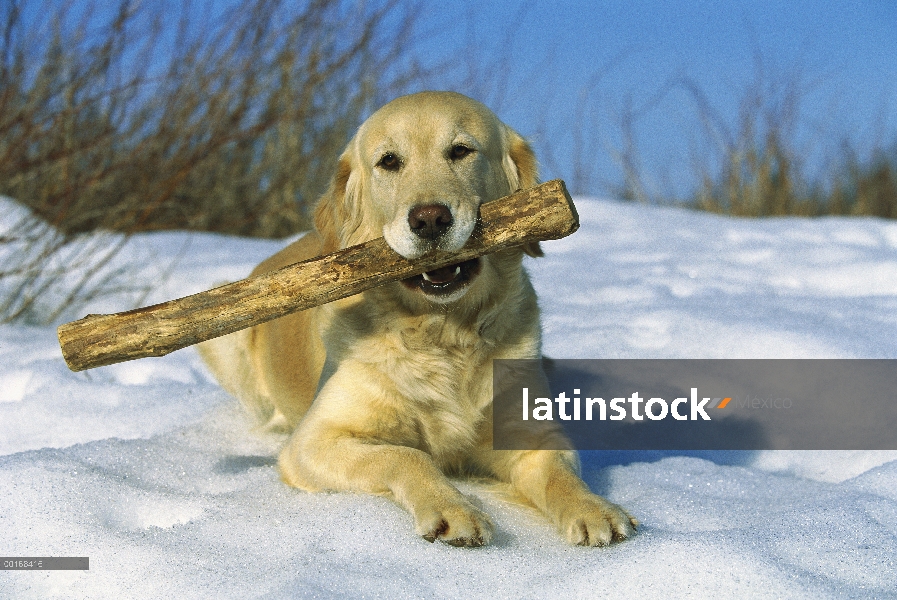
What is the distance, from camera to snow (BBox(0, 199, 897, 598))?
2039mm

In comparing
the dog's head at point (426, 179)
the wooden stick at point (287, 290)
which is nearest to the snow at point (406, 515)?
the wooden stick at point (287, 290)

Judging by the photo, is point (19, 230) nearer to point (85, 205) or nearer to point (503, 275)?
point (85, 205)

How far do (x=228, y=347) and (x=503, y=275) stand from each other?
188cm

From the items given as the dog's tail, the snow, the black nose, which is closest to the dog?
the black nose

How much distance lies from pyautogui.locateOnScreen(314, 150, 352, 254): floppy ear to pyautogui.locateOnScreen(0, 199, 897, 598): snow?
2.89ft

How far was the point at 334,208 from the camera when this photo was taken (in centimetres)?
338

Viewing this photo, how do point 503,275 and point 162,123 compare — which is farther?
point 162,123

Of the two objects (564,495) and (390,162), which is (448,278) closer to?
(390,162)

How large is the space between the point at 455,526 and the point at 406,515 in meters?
0.22

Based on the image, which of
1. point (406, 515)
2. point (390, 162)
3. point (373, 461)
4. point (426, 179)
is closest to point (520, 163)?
point (390, 162)

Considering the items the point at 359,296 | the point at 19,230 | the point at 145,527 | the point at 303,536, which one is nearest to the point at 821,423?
the point at 359,296

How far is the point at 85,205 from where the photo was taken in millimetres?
7102

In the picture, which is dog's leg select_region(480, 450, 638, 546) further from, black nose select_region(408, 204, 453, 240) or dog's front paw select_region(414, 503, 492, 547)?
black nose select_region(408, 204, 453, 240)

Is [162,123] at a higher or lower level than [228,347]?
higher
